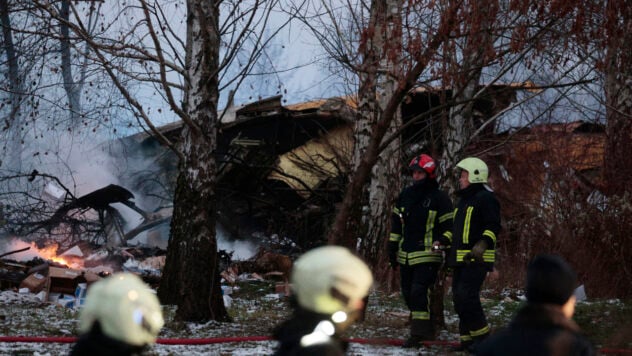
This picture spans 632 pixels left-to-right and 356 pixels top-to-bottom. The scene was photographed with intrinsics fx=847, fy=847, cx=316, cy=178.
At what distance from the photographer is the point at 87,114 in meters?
10.5

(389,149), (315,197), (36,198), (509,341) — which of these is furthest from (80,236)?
(509,341)

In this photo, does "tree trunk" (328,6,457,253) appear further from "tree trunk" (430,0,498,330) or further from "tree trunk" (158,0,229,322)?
"tree trunk" (158,0,229,322)

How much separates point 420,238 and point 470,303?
2.96 feet

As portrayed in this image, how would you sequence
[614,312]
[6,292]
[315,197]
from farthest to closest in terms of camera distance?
[315,197], [6,292], [614,312]

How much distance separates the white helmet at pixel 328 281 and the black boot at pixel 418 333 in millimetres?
4500

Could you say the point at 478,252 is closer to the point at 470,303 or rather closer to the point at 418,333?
the point at 470,303

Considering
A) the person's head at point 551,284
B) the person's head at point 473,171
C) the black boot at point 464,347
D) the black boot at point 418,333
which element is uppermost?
the person's head at point 473,171

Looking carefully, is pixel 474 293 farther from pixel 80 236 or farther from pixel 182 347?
pixel 80 236

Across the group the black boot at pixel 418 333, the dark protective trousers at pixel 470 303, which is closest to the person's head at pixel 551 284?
the dark protective trousers at pixel 470 303

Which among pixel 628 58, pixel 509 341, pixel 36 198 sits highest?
→ pixel 628 58

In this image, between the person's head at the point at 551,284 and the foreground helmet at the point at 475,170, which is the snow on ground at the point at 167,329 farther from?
the person's head at the point at 551,284

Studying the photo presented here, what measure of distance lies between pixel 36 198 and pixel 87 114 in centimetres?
808

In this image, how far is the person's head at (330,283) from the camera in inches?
137

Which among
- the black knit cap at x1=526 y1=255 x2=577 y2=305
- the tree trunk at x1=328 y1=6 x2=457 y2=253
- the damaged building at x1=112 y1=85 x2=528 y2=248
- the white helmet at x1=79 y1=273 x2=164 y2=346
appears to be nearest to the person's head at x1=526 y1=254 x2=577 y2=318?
the black knit cap at x1=526 y1=255 x2=577 y2=305
